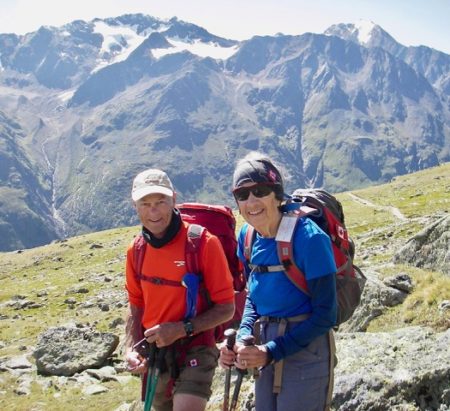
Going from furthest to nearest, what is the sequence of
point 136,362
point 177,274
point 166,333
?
point 136,362
point 177,274
point 166,333

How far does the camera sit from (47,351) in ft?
67.1

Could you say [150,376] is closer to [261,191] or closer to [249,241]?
[249,241]

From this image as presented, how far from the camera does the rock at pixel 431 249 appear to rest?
48.7ft

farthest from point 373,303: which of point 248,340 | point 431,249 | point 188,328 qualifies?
point 248,340

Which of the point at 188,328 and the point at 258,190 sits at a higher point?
the point at 258,190

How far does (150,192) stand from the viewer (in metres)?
7.66

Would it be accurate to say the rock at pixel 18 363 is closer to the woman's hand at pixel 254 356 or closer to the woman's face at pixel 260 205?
the woman's hand at pixel 254 356

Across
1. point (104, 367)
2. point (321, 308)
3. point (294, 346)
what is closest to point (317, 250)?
point (321, 308)

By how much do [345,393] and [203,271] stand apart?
290 cm

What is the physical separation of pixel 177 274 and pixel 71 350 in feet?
48.7

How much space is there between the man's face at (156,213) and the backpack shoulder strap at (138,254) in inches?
16.2

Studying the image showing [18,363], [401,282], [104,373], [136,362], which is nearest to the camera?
[136,362]

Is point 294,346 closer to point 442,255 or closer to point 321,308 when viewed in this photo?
point 321,308

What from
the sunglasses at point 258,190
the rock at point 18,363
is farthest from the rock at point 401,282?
the rock at point 18,363
